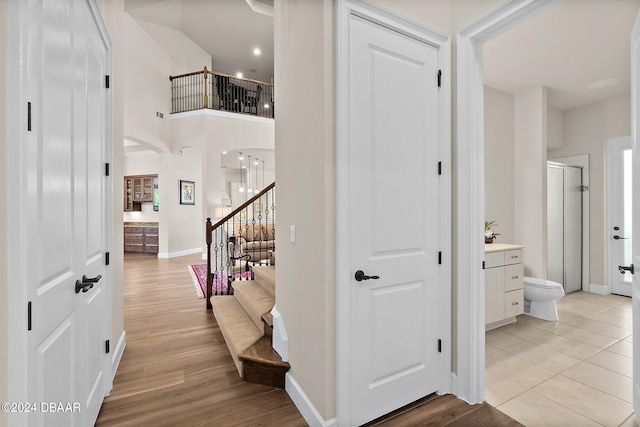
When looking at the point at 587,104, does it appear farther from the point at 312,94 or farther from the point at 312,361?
the point at 312,361

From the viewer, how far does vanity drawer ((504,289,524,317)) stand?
3.16 m

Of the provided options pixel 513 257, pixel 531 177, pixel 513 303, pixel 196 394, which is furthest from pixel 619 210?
pixel 196 394

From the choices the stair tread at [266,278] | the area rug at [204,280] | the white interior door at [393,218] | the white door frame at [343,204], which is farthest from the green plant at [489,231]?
the area rug at [204,280]

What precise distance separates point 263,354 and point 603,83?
5.14 metres

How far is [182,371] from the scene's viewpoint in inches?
90.5

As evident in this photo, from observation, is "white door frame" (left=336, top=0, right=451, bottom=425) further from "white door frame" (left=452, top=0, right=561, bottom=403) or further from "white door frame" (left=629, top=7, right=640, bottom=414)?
"white door frame" (left=629, top=7, right=640, bottom=414)

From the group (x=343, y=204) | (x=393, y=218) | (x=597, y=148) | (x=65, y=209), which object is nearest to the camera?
(x=65, y=209)

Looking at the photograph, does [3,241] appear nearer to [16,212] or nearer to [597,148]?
[16,212]

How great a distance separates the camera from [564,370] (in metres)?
2.32

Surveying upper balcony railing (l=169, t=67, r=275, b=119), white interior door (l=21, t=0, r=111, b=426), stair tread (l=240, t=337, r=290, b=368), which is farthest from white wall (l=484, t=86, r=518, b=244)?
upper balcony railing (l=169, t=67, r=275, b=119)

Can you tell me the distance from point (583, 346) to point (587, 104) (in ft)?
12.4

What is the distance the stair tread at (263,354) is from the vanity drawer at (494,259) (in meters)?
2.23

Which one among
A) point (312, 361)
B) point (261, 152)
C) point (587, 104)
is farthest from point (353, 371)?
point (261, 152)

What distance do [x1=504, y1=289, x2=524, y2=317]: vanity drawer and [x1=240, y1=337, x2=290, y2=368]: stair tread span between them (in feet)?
8.15
